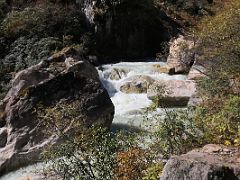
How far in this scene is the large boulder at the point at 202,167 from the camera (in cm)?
703

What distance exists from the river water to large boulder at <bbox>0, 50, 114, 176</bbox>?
683 mm

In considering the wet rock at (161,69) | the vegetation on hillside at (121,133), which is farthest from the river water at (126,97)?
the vegetation on hillside at (121,133)

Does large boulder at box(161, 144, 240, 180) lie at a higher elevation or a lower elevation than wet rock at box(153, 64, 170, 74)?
higher

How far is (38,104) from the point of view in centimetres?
1578

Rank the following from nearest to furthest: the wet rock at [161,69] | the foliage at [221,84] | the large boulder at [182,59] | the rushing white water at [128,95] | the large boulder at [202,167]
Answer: the large boulder at [202,167] → the foliage at [221,84] → the rushing white water at [128,95] → the large boulder at [182,59] → the wet rock at [161,69]

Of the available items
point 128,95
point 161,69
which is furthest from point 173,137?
point 161,69

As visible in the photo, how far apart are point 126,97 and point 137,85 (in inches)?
40.2

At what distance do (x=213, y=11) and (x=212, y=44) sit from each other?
14536 mm

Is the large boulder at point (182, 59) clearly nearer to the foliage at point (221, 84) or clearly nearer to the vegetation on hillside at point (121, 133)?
the vegetation on hillside at point (121, 133)

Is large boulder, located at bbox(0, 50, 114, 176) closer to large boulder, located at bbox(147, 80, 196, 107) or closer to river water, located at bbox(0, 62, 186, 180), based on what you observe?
river water, located at bbox(0, 62, 186, 180)

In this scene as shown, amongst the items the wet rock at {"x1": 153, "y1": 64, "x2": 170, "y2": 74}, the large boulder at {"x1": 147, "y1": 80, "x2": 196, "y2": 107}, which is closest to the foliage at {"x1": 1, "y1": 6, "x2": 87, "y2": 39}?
the wet rock at {"x1": 153, "y1": 64, "x2": 170, "y2": 74}

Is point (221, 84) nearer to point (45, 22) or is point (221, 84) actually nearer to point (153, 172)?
point (153, 172)

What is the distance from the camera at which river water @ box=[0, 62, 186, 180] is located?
17714mm

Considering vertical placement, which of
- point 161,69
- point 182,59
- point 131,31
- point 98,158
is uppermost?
point 98,158
